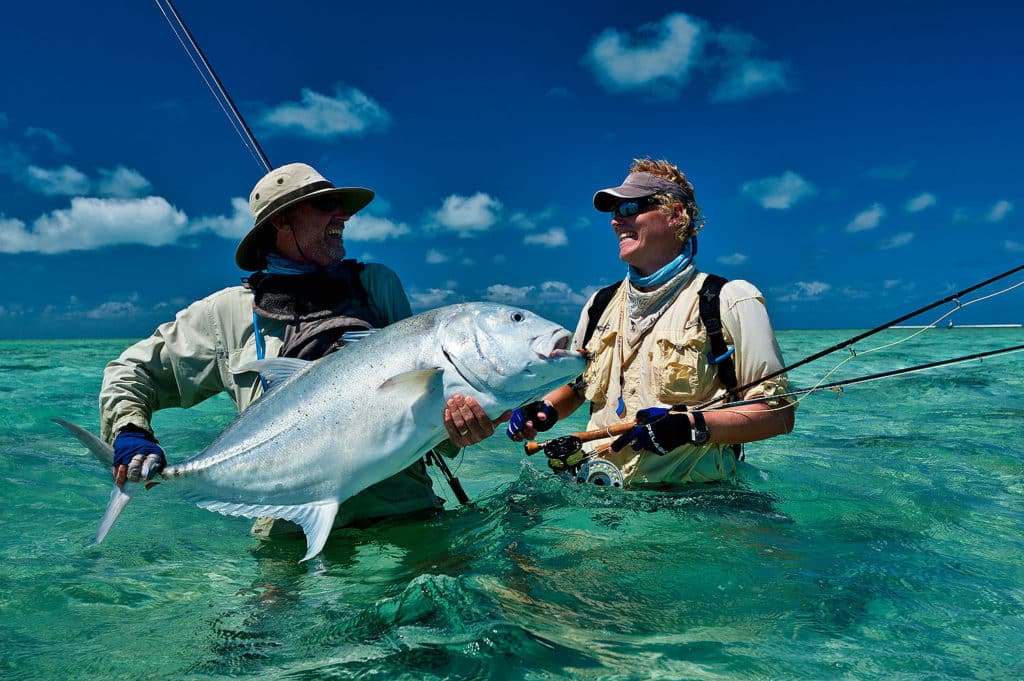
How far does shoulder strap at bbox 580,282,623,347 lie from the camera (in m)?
4.37

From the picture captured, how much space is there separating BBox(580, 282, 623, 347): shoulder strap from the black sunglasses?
1707 mm

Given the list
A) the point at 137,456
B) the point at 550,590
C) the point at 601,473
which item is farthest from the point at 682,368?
the point at 137,456

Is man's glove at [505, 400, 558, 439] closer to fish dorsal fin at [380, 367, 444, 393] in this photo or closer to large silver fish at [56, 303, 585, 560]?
large silver fish at [56, 303, 585, 560]

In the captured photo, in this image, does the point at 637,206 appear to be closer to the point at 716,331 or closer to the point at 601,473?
the point at 716,331

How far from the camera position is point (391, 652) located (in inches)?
93.0

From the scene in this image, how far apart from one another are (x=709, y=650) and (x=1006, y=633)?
3.87 ft

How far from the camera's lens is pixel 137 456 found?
111 inches

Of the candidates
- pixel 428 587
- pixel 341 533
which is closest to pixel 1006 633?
pixel 428 587

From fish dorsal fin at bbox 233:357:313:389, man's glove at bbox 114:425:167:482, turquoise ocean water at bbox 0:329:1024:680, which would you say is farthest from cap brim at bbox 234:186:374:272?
turquoise ocean water at bbox 0:329:1024:680

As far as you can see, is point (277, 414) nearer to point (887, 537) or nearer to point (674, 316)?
point (674, 316)

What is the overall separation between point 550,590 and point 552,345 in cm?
110

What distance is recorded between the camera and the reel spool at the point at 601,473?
13.3ft

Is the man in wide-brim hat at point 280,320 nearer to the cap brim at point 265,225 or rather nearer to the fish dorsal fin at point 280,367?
the cap brim at point 265,225

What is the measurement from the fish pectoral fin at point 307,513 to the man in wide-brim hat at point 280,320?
0.46 meters
